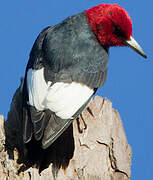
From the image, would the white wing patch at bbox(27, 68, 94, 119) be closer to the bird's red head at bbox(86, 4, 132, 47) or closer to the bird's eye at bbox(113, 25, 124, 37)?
the bird's red head at bbox(86, 4, 132, 47)

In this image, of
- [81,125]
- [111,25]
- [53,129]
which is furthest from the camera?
[111,25]

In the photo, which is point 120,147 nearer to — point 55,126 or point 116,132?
point 116,132

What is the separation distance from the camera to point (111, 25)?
6.79 meters

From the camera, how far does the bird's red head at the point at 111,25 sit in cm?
668

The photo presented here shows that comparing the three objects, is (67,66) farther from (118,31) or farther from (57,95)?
(118,31)

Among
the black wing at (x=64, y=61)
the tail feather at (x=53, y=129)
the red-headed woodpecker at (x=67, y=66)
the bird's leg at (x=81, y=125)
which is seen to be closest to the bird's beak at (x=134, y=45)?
the red-headed woodpecker at (x=67, y=66)

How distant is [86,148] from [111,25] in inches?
69.1

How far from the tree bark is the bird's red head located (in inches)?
33.3

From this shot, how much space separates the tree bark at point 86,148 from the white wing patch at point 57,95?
1.22 ft

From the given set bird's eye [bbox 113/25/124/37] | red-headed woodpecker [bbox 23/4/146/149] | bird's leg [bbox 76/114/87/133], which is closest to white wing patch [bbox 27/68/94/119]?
red-headed woodpecker [bbox 23/4/146/149]

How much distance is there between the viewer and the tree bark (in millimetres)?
5770

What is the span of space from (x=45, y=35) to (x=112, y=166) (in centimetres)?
187

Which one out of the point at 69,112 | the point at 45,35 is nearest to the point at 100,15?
the point at 45,35

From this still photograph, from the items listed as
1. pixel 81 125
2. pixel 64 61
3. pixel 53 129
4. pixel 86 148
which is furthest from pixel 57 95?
pixel 86 148
